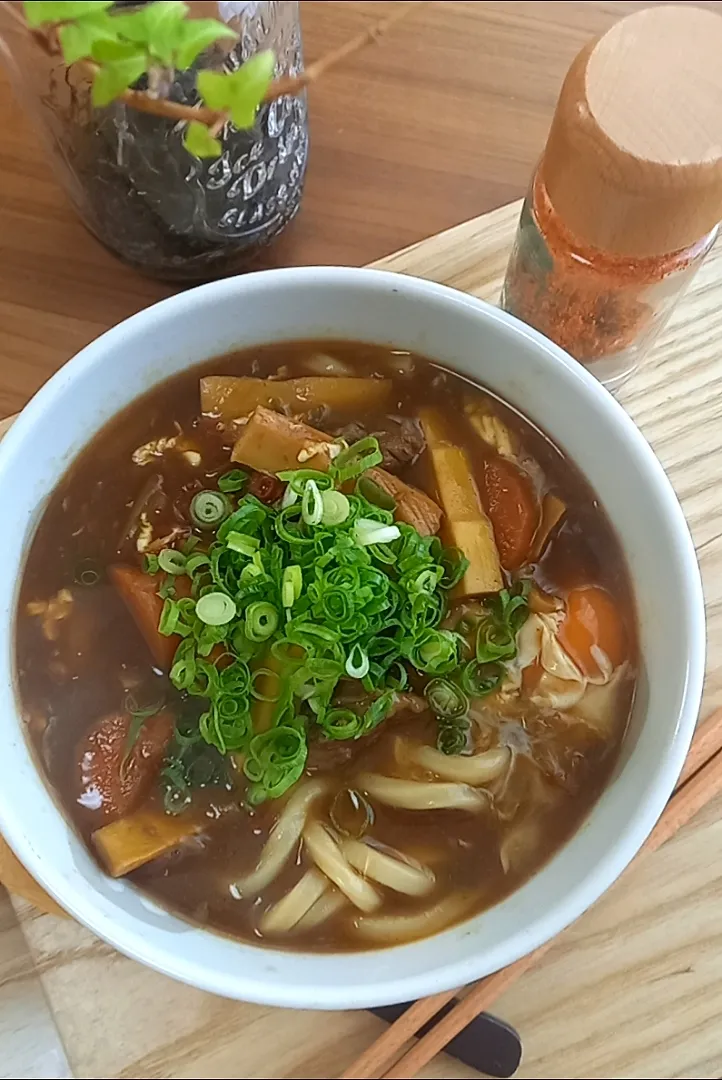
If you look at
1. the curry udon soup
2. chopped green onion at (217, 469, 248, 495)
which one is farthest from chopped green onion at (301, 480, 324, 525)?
chopped green onion at (217, 469, 248, 495)

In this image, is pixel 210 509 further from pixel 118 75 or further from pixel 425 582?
pixel 118 75

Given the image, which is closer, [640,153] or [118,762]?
[640,153]

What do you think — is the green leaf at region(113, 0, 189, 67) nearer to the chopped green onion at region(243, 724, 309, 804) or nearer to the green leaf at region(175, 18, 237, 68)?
the green leaf at region(175, 18, 237, 68)

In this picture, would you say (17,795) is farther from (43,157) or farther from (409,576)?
(43,157)

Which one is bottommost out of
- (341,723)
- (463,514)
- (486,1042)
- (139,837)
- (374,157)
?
(486,1042)

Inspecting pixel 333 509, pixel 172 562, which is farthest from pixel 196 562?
pixel 333 509

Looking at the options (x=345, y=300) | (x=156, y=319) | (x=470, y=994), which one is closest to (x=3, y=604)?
(x=156, y=319)
